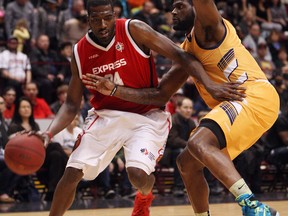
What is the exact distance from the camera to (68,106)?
6309mm

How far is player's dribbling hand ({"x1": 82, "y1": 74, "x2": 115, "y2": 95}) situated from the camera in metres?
5.87

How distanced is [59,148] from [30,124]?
0.53 meters

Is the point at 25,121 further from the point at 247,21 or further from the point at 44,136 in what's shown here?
the point at 247,21

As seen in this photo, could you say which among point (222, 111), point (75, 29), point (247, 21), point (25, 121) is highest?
point (222, 111)

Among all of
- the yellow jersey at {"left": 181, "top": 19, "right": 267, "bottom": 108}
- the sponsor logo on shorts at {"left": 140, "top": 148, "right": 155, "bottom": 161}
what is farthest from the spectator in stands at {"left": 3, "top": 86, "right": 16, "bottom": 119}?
the yellow jersey at {"left": 181, "top": 19, "right": 267, "bottom": 108}

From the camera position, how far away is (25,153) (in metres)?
5.73

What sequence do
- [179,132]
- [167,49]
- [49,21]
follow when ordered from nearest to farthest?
[167,49] < [179,132] < [49,21]

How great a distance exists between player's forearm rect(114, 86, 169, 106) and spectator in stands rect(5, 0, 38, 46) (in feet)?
22.9

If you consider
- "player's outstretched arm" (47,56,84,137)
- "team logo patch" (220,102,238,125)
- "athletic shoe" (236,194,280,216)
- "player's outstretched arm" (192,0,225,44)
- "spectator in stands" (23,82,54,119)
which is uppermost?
"player's outstretched arm" (192,0,225,44)

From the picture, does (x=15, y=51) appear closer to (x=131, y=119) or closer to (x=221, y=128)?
(x=131, y=119)

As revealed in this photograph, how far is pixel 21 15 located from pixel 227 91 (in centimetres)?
818

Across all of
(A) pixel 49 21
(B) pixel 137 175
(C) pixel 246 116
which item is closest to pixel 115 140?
(B) pixel 137 175

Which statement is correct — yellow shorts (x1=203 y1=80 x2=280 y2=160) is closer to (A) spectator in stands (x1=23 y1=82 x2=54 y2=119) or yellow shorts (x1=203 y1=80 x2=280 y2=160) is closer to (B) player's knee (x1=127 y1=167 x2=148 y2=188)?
(B) player's knee (x1=127 y1=167 x2=148 y2=188)

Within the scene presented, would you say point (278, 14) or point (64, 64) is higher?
point (64, 64)
